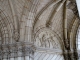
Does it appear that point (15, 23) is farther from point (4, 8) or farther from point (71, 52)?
point (71, 52)

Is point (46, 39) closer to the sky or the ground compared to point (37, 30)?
closer to the ground

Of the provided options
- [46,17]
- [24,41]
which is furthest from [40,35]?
[24,41]

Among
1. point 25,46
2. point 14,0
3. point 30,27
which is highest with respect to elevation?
point 14,0

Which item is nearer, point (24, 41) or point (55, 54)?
point (24, 41)

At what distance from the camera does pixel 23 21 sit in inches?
374

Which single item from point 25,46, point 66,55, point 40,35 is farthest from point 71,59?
point 25,46

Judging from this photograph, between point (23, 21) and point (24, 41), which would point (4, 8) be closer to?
point (23, 21)

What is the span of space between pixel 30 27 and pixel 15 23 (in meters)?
0.84

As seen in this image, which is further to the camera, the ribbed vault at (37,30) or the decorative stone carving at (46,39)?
the decorative stone carving at (46,39)

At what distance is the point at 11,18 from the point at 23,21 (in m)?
0.69

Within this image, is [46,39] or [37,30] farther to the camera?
[46,39]

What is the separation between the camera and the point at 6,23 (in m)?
9.62

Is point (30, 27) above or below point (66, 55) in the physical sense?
above

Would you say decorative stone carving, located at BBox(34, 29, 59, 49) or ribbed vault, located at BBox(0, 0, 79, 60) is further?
decorative stone carving, located at BBox(34, 29, 59, 49)
